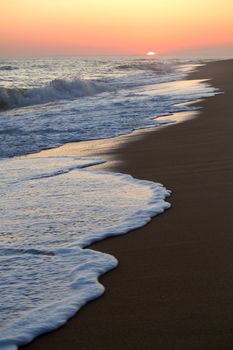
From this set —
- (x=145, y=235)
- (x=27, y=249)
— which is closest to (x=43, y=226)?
(x=27, y=249)

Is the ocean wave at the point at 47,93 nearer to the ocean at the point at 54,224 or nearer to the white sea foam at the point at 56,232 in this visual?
the ocean at the point at 54,224

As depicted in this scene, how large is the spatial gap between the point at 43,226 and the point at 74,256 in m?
0.81

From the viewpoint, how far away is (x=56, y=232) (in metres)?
4.47

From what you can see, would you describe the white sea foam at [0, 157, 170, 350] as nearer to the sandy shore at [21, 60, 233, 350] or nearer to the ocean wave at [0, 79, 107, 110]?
the sandy shore at [21, 60, 233, 350]

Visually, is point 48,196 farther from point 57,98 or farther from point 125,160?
point 57,98

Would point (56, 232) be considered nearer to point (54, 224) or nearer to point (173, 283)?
point (54, 224)

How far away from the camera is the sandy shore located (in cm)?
273

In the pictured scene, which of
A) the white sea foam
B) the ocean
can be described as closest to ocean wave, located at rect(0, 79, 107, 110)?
the ocean

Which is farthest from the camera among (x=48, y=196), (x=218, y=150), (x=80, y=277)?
(x=218, y=150)

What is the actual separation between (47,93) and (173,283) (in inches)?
810

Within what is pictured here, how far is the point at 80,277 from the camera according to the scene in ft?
11.6

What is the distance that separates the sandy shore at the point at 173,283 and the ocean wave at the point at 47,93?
15703mm

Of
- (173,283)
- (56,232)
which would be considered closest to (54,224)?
(56,232)

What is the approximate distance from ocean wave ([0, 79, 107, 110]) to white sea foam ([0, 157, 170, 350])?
46.9ft
